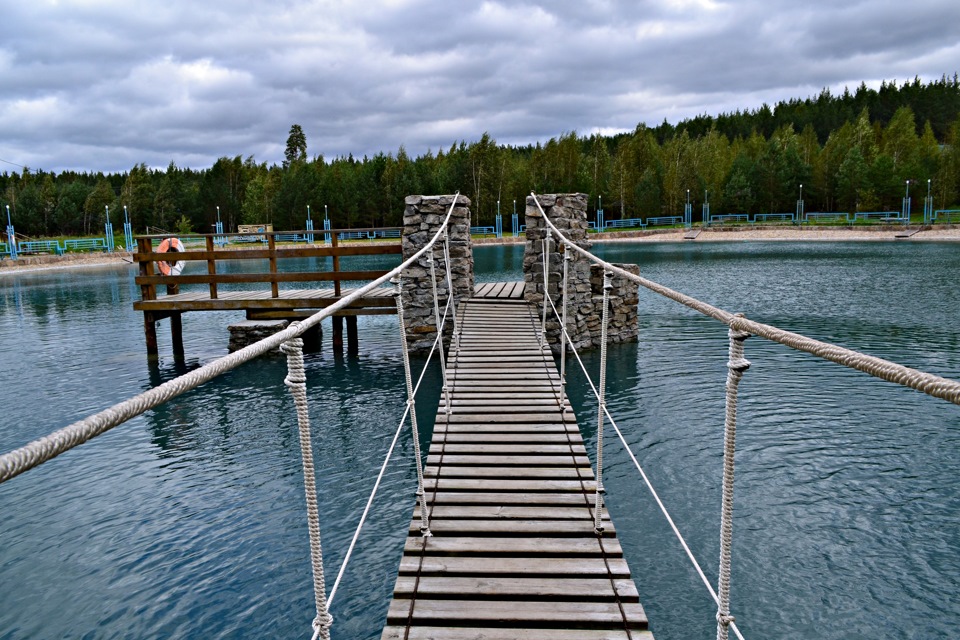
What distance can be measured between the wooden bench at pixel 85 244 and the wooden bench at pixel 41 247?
835 millimetres

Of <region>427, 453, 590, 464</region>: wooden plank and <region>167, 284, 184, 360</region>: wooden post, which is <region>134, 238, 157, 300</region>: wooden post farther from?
<region>427, 453, 590, 464</region>: wooden plank

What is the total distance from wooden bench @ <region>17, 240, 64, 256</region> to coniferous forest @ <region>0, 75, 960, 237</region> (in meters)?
16.4

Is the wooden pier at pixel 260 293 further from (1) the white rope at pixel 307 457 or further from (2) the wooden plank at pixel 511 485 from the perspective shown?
(1) the white rope at pixel 307 457

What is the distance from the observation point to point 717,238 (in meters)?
65.9

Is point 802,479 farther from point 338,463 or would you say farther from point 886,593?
point 338,463

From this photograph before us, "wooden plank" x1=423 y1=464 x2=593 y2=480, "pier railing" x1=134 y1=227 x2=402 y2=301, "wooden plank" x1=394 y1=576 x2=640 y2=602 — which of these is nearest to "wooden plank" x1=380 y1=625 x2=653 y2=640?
"wooden plank" x1=394 y1=576 x2=640 y2=602

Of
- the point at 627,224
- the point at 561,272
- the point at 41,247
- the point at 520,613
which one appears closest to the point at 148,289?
the point at 561,272

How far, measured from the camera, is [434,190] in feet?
256

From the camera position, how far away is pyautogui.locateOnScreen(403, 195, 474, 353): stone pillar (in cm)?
1241

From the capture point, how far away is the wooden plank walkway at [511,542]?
11.1 ft

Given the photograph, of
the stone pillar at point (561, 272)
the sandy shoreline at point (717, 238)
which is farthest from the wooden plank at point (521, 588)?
the sandy shoreline at point (717, 238)

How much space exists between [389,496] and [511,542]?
125 inches

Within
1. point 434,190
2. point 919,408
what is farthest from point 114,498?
point 434,190

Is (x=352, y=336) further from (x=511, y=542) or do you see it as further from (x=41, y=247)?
(x=41, y=247)
